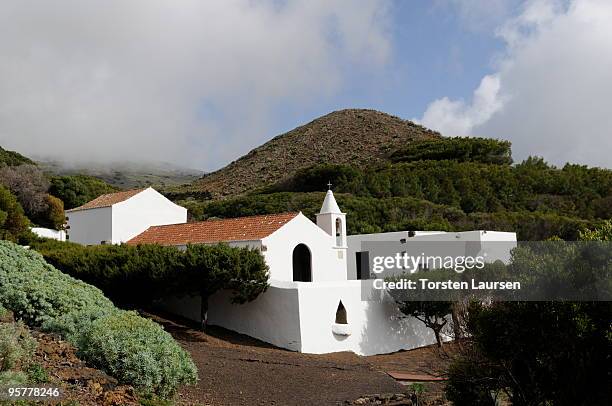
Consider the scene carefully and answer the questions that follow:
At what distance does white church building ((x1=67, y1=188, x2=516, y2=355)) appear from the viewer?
712 inches

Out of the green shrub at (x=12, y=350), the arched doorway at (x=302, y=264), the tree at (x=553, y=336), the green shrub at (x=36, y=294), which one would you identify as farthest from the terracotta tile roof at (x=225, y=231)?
the tree at (x=553, y=336)

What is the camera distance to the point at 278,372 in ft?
46.2

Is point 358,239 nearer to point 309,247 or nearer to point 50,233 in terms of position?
point 309,247

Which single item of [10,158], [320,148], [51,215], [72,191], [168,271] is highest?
[320,148]

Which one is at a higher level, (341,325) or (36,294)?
(36,294)

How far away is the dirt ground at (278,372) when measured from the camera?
38.1 feet

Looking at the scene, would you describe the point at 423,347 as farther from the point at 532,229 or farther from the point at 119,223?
the point at 532,229

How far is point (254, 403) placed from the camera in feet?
36.7

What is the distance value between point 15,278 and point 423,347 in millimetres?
13608

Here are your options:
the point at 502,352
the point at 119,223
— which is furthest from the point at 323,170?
the point at 502,352

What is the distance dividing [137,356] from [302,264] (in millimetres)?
13672

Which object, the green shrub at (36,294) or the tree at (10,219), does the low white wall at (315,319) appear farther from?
the tree at (10,219)

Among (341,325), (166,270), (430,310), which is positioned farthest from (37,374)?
(430,310)

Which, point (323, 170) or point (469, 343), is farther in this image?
point (323, 170)
